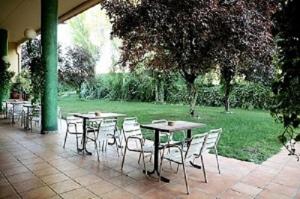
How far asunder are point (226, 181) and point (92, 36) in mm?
19170

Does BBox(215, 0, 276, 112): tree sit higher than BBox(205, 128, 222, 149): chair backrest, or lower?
higher

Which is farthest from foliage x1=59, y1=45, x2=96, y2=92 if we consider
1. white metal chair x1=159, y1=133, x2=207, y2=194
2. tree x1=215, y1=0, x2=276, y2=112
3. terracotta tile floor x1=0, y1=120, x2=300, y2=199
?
white metal chair x1=159, y1=133, x2=207, y2=194

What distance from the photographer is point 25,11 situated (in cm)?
856

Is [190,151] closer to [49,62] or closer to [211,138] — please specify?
[211,138]

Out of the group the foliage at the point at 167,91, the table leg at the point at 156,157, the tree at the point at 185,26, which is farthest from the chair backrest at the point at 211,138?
the foliage at the point at 167,91

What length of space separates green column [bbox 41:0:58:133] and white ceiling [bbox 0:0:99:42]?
1.14 meters

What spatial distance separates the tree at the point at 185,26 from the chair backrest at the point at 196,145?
4.26m

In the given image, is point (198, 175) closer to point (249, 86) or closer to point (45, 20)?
point (45, 20)

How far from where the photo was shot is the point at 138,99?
53.9 feet

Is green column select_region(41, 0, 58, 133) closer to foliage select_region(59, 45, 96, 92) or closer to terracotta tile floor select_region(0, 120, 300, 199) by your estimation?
terracotta tile floor select_region(0, 120, 300, 199)

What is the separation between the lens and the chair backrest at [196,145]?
3.26 m

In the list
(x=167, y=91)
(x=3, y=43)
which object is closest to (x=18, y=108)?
(x=3, y=43)

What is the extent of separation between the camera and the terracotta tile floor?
10.3 feet

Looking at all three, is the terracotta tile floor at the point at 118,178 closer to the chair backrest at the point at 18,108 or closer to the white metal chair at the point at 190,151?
the white metal chair at the point at 190,151
